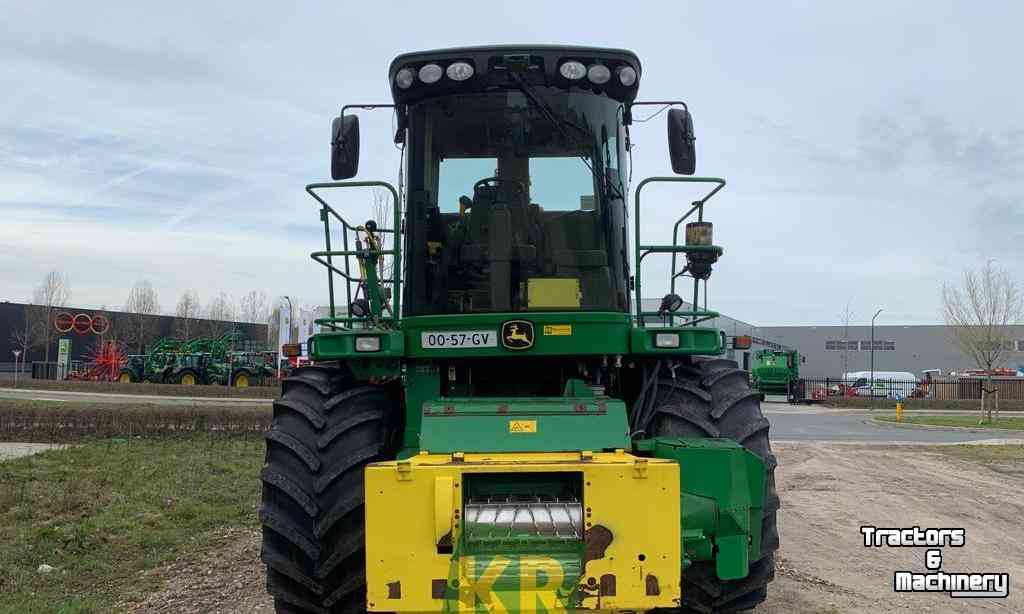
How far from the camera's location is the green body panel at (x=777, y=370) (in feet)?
149

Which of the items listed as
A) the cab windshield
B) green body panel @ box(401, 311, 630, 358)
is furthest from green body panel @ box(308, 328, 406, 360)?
the cab windshield

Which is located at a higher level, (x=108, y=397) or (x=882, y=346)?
(x=882, y=346)

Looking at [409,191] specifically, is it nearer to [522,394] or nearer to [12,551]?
[522,394]

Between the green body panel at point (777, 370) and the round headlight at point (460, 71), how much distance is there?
42.3m

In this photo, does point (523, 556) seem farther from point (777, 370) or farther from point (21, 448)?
point (777, 370)

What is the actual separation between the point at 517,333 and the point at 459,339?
34cm

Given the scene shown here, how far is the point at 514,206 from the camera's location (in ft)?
17.4

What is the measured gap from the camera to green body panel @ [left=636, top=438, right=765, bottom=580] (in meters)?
4.27

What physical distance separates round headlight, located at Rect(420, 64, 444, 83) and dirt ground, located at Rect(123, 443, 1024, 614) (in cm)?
371

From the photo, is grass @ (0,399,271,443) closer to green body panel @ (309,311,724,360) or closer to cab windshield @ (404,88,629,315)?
green body panel @ (309,311,724,360)

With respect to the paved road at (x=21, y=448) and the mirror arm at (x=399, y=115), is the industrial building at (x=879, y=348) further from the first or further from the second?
the mirror arm at (x=399, y=115)

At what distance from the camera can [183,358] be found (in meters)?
43.8

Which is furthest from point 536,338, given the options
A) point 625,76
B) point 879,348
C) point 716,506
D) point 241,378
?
point 879,348

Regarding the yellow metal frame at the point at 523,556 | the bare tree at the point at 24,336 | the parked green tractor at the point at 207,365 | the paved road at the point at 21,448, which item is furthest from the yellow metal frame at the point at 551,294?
the bare tree at the point at 24,336
